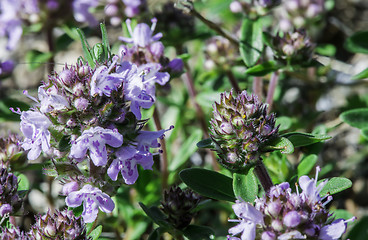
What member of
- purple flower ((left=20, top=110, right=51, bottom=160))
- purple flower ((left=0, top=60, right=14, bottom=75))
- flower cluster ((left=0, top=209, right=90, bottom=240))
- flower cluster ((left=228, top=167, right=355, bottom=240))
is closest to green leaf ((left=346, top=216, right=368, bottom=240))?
flower cluster ((left=228, top=167, right=355, bottom=240))

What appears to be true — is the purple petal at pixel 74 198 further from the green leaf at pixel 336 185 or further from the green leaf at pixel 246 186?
the green leaf at pixel 336 185

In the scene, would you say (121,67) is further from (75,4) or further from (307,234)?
(75,4)

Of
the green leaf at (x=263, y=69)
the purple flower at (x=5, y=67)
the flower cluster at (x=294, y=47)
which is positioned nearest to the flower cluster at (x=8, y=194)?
the purple flower at (x=5, y=67)

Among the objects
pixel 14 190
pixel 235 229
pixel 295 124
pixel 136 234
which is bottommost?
pixel 136 234

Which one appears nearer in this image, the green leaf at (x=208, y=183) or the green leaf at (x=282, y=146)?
the green leaf at (x=282, y=146)

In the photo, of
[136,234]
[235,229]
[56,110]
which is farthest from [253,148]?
[136,234]

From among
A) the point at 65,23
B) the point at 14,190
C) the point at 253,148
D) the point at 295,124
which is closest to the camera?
the point at 253,148
